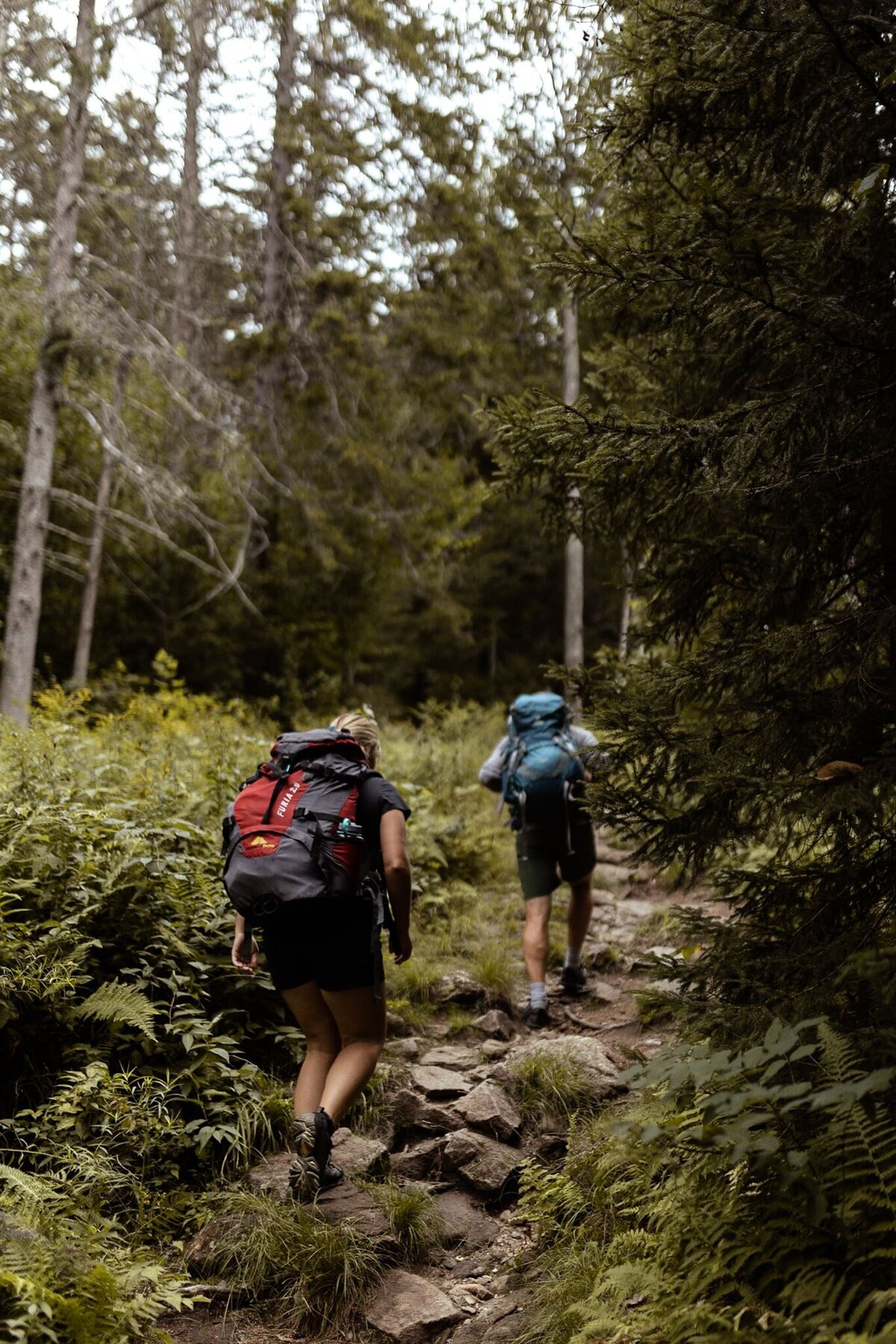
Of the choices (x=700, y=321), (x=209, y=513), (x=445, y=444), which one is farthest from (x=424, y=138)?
(x=700, y=321)

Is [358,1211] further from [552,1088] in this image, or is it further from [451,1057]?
[451,1057]

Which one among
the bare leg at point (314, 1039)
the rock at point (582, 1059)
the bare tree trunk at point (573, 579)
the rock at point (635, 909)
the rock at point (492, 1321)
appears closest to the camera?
the rock at point (492, 1321)

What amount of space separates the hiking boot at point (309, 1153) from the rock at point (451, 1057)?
1.70 meters

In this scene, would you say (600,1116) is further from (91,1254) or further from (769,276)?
(769,276)

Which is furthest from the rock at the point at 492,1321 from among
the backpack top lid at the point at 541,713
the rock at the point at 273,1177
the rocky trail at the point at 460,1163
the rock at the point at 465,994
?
the backpack top lid at the point at 541,713

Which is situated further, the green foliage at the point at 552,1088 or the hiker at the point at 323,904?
the green foliage at the point at 552,1088

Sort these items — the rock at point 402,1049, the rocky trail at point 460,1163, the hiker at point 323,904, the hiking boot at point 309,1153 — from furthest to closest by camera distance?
the rock at point 402,1049, the hiker at point 323,904, the hiking boot at point 309,1153, the rocky trail at point 460,1163

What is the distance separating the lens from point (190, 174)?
1780 centimetres

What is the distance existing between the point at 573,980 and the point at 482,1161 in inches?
103

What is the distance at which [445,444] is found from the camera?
2353 centimetres

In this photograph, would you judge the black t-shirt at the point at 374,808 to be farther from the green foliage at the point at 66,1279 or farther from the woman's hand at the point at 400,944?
the green foliage at the point at 66,1279

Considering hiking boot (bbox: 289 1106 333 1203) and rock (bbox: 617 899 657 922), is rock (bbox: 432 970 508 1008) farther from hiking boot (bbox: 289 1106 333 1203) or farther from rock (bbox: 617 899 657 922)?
hiking boot (bbox: 289 1106 333 1203)

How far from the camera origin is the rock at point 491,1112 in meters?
4.99

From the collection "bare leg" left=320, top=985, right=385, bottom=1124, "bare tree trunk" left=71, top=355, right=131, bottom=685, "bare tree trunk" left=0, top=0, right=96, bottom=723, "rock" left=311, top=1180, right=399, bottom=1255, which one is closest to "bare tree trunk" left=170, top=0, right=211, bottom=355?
"bare tree trunk" left=71, top=355, right=131, bottom=685
